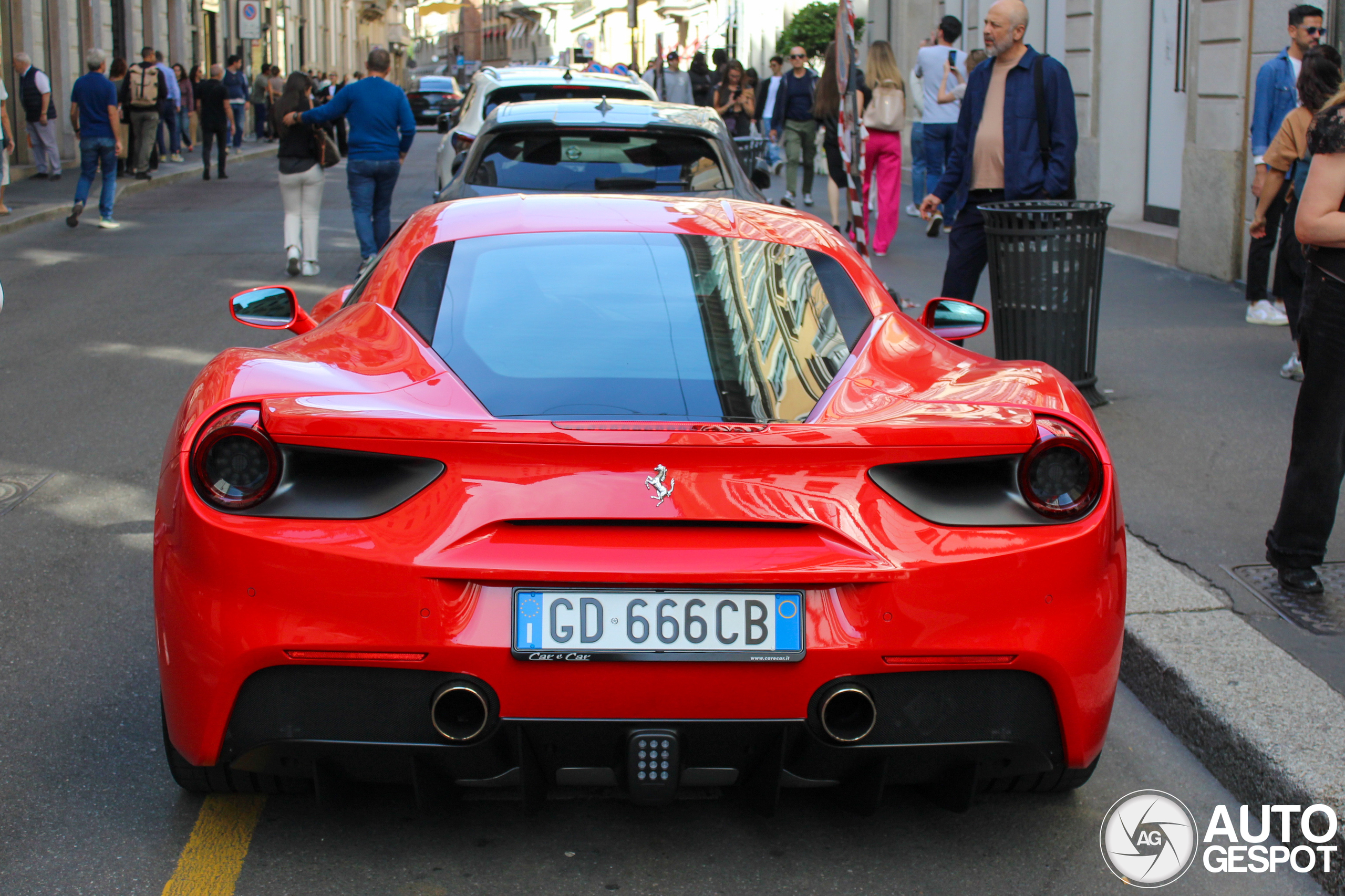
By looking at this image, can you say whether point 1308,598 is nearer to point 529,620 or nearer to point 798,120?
point 529,620

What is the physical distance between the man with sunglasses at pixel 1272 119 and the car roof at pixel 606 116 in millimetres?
3448

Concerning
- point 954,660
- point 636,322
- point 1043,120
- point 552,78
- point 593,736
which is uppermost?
point 552,78

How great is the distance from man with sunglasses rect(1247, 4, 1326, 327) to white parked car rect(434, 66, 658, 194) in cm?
461

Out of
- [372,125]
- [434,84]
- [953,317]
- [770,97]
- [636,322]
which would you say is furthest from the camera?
[434,84]

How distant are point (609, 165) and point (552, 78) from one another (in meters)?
4.21

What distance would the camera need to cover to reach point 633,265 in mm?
3670

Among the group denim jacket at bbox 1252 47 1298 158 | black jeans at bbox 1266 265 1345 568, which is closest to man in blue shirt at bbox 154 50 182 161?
denim jacket at bbox 1252 47 1298 158

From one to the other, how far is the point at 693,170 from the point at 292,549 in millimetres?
5686

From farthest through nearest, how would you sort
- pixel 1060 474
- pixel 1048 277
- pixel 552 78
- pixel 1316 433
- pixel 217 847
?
pixel 552 78 < pixel 1048 277 < pixel 1316 433 < pixel 217 847 < pixel 1060 474

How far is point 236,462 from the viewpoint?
278cm

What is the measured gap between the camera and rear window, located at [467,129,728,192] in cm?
800

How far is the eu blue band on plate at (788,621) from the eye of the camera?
2.67 metres

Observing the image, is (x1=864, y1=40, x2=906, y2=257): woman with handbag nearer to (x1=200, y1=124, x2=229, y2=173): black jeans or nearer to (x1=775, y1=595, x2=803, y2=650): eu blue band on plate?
(x1=775, y1=595, x2=803, y2=650): eu blue band on plate

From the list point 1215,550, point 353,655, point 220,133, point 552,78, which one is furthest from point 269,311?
point 220,133
